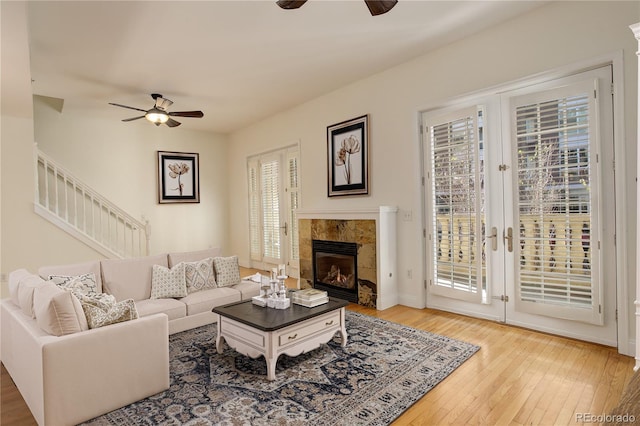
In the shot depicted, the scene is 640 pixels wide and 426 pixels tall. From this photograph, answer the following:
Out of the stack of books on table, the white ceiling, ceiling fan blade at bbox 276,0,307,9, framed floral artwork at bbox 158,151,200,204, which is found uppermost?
the white ceiling

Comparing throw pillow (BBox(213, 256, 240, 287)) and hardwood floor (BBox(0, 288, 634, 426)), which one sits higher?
throw pillow (BBox(213, 256, 240, 287))

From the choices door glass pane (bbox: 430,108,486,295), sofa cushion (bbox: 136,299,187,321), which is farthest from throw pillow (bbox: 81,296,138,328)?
door glass pane (bbox: 430,108,486,295)

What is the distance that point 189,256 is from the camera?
421cm

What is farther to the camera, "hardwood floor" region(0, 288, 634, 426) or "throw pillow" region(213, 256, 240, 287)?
"throw pillow" region(213, 256, 240, 287)

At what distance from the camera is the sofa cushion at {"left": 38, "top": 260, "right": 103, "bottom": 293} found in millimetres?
3295

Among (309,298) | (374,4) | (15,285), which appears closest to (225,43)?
(374,4)

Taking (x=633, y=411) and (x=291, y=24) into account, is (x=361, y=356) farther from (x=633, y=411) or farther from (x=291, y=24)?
(x=291, y=24)

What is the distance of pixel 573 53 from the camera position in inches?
125

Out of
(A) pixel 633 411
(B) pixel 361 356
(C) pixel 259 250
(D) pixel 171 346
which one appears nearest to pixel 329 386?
(B) pixel 361 356

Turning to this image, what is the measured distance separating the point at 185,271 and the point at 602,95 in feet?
14.7

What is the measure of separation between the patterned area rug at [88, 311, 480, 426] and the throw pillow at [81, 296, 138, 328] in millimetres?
571

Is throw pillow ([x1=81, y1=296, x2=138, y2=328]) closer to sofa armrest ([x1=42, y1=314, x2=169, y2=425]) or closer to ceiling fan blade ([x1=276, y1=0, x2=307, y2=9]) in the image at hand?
sofa armrest ([x1=42, y1=314, x2=169, y2=425])

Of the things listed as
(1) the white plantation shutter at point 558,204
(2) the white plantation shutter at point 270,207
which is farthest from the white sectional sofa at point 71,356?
(2) the white plantation shutter at point 270,207

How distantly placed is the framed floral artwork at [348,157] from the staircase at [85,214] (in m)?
3.57
